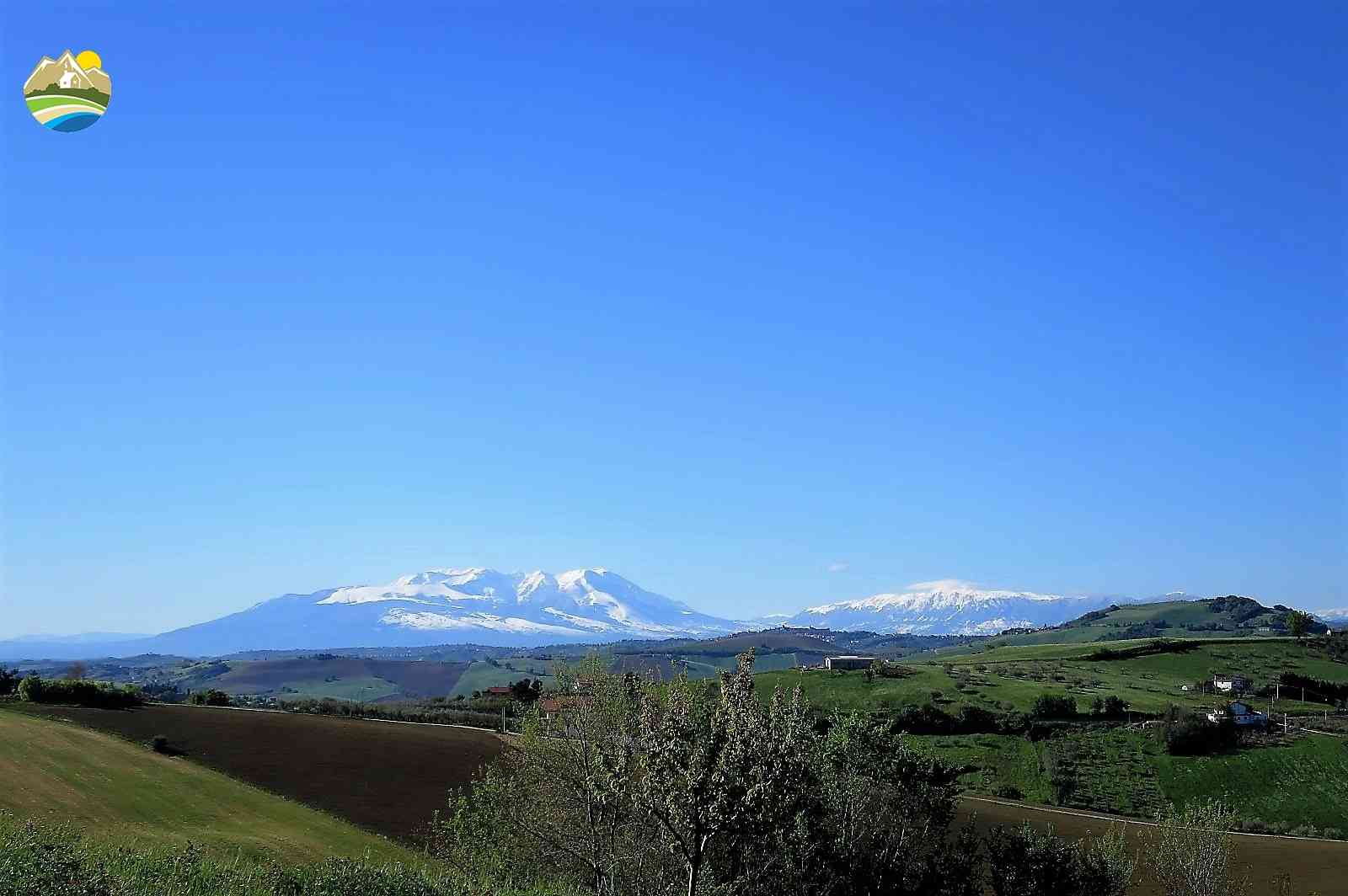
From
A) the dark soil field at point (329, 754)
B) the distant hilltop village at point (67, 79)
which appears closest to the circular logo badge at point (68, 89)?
the distant hilltop village at point (67, 79)

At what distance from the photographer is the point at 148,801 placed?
228 ft

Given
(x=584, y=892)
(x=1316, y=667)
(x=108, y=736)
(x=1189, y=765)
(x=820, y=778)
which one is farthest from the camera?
(x=1316, y=667)

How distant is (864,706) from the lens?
139250 millimetres

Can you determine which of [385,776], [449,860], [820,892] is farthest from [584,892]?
[385,776]

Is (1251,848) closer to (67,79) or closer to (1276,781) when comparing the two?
(1276,781)

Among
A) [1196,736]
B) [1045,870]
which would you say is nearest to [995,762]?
[1196,736]

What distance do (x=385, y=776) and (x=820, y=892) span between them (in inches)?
2459

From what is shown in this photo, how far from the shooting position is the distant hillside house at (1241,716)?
12625 centimetres

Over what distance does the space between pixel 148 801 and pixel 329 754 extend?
953 inches

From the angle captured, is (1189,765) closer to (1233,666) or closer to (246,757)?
(1233,666)

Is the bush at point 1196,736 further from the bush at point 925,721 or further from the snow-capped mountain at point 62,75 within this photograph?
the snow-capped mountain at point 62,75

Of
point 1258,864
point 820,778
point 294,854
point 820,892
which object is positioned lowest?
point 1258,864

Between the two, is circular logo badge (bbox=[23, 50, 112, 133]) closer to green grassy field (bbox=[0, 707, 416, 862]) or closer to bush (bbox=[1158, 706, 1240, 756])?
green grassy field (bbox=[0, 707, 416, 862])

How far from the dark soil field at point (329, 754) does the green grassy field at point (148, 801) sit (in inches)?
113
